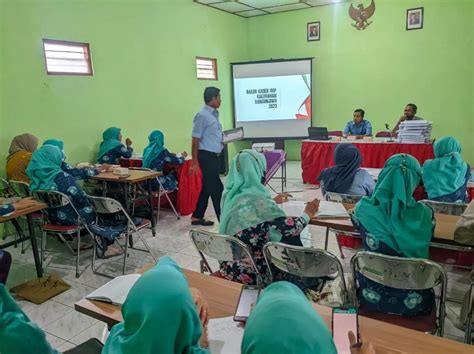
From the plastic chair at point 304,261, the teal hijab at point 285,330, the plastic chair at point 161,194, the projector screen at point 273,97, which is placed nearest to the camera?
the teal hijab at point 285,330

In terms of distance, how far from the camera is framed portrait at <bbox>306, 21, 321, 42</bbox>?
7.55 m

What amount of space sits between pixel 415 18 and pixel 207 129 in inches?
191

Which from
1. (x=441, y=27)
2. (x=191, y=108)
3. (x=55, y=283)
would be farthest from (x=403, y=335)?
(x=441, y=27)

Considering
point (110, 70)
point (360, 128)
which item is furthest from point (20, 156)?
point (360, 128)

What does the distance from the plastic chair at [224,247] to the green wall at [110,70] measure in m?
3.26

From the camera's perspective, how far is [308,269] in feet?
5.66

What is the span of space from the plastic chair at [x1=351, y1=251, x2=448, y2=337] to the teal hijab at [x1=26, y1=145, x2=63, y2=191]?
2.66 metres

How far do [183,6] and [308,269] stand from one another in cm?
584

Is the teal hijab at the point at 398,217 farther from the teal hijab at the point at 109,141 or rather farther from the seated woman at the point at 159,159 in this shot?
the teal hijab at the point at 109,141

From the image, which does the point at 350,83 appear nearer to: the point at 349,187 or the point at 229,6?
the point at 229,6

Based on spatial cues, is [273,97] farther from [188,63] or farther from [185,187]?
[185,187]

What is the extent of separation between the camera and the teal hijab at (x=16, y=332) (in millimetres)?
A: 992

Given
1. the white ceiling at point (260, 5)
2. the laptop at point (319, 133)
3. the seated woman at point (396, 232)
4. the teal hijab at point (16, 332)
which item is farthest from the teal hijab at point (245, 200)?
the white ceiling at point (260, 5)

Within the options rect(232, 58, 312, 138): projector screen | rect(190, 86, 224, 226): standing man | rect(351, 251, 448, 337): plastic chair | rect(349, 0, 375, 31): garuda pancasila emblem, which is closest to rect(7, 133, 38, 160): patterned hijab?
rect(190, 86, 224, 226): standing man
